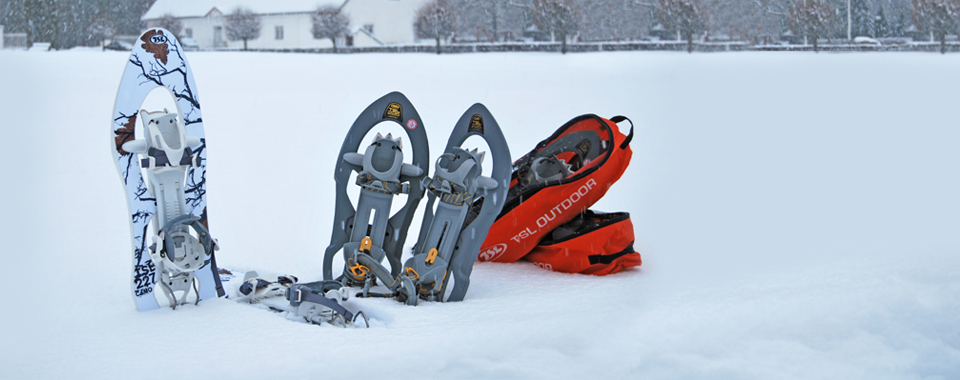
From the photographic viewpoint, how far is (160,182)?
2434mm

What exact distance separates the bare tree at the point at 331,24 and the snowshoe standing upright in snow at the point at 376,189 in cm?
1290

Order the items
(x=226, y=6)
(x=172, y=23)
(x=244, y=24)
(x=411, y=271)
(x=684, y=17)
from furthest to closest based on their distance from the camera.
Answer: (x=172, y=23), (x=226, y=6), (x=244, y=24), (x=684, y=17), (x=411, y=271)

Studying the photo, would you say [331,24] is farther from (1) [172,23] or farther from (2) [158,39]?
(2) [158,39]

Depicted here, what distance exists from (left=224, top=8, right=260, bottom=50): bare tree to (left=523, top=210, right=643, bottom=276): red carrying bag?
1483 centimetres

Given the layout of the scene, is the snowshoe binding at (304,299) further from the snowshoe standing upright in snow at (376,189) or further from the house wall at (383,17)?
the house wall at (383,17)

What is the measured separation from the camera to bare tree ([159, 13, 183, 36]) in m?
16.8

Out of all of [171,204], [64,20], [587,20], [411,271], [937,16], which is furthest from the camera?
[64,20]

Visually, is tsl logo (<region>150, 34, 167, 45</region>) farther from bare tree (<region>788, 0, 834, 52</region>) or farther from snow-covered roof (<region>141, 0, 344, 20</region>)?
snow-covered roof (<region>141, 0, 344, 20</region>)

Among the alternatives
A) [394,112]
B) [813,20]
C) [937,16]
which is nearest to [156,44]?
Answer: [394,112]

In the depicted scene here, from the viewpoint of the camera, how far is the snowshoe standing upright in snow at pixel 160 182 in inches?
94.2

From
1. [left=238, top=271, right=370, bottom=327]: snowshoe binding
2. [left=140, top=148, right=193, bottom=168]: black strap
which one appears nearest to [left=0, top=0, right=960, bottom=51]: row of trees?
[left=238, top=271, right=370, bottom=327]: snowshoe binding

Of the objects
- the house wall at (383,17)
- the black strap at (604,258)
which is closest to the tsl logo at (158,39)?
the black strap at (604,258)

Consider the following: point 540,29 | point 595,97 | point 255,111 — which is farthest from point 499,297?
point 540,29

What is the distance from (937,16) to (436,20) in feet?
27.1
